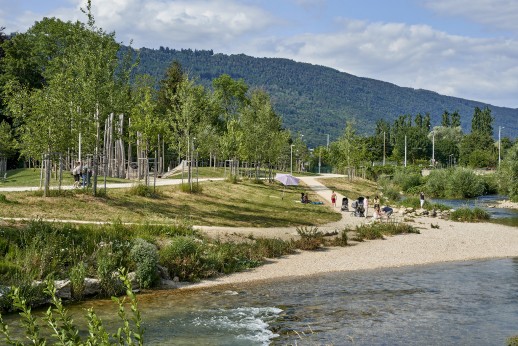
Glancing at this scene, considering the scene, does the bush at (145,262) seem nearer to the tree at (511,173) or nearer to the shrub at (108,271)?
the shrub at (108,271)

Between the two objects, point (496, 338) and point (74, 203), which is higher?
point (74, 203)

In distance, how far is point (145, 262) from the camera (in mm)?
19297

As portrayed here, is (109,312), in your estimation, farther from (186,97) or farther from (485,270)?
(186,97)

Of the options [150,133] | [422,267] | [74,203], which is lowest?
[422,267]

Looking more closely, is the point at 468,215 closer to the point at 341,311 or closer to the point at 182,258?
the point at 182,258

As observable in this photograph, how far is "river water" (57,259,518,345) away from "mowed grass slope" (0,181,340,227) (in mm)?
7987

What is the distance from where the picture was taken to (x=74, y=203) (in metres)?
28.2

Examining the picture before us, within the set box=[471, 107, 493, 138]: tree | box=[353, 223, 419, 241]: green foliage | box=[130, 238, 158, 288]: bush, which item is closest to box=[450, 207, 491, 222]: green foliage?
box=[353, 223, 419, 241]: green foliage

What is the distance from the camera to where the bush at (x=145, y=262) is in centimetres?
1916

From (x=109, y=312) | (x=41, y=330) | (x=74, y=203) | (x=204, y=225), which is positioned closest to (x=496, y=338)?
(x=109, y=312)

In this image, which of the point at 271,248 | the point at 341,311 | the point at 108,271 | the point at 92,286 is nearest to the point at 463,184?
A: the point at 271,248

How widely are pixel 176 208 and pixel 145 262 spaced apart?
13082 millimetres

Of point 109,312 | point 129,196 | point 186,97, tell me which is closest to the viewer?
point 109,312

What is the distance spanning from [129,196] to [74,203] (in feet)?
15.7
